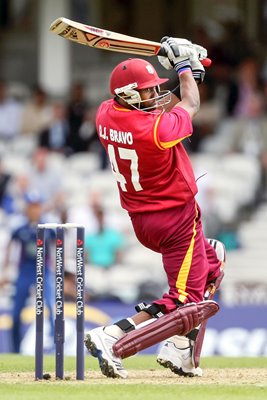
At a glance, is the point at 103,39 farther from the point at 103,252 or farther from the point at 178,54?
the point at 103,252

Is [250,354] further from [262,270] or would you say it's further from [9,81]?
[9,81]

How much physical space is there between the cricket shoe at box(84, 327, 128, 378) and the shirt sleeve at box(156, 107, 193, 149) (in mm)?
1120

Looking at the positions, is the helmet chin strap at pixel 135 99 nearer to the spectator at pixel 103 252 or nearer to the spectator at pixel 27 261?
the spectator at pixel 27 261

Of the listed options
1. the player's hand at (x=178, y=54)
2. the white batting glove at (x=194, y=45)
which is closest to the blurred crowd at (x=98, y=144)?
the white batting glove at (x=194, y=45)

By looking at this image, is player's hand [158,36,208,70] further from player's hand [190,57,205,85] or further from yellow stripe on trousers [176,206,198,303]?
yellow stripe on trousers [176,206,198,303]

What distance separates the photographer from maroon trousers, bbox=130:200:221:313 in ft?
24.7

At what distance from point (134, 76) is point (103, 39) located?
50 centimetres

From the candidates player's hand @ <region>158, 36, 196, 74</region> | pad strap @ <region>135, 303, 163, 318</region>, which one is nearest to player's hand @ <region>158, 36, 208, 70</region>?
player's hand @ <region>158, 36, 196, 74</region>

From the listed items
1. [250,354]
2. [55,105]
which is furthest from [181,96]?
[55,105]

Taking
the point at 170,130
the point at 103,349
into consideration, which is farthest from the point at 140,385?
the point at 170,130

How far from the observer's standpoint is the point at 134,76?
24.6 feet

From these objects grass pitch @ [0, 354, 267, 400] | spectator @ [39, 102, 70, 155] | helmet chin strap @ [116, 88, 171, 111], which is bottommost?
grass pitch @ [0, 354, 267, 400]

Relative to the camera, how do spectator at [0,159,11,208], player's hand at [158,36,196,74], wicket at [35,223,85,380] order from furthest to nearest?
spectator at [0,159,11,208] → player's hand at [158,36,196,74] → wicket at [35,223,85,380]

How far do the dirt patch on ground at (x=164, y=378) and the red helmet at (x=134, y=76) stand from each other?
5.49 feet
